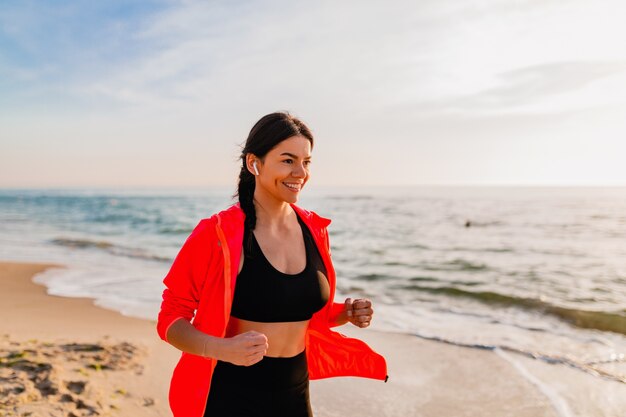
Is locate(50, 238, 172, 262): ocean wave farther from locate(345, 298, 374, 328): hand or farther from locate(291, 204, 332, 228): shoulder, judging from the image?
locate(345, 298, 374, 328): hand

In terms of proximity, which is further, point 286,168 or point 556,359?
point 556,359

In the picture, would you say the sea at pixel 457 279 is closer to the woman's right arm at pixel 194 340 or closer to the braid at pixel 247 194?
the braid at pixel 247 194

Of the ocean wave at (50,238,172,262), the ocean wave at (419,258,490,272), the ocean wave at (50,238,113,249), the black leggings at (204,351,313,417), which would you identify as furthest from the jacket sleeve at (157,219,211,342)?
the ocean wave at (50,238,113,249)

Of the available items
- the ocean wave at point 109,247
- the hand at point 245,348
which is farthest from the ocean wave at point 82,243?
the hand at point 245,348

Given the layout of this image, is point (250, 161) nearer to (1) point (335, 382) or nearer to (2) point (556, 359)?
(1) point (335, 382)

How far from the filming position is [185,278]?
2152 millimetres

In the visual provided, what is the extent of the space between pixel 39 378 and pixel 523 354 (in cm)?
561

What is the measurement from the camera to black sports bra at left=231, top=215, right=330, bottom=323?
2232mm

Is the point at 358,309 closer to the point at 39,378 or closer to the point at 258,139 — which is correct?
the point at 258,139

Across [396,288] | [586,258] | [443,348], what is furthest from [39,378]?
[586,258]

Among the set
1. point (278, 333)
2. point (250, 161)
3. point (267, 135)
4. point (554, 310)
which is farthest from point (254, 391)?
point (554, 310)

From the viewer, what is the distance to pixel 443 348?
22.4 feet

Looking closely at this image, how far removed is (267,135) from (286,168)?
18cm

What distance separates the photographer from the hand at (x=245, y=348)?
1.96 metres
